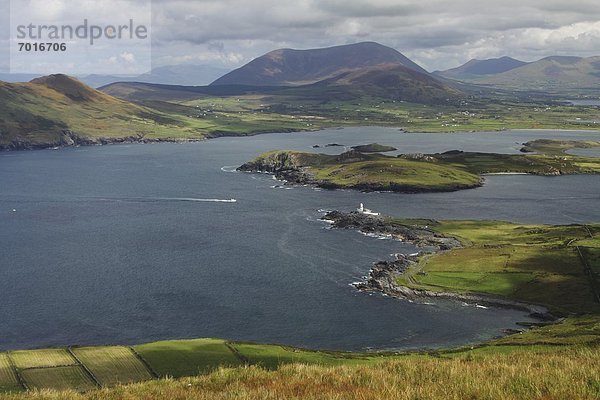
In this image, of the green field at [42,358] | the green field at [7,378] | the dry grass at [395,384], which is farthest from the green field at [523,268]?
the dry grass at [395,384]

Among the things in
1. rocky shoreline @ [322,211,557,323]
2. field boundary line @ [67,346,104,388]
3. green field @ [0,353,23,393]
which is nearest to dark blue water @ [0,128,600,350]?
rocky shoreline @ [322,211,557,323]

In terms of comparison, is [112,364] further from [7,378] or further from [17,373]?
[7,378]

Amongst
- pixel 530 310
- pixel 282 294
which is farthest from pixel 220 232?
pixel 530 310

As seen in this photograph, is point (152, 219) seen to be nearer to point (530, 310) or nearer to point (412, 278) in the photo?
point (412, 278)

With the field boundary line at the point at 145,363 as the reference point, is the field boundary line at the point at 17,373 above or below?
above

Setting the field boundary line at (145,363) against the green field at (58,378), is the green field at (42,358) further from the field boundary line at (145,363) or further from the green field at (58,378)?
the field boundary line at (145,363)

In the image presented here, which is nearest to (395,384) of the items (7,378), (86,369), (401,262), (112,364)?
(7,378)

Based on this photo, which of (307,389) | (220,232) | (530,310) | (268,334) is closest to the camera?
(307,389)
